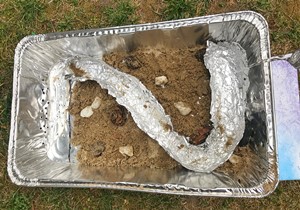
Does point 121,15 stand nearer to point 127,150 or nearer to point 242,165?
point 127,150

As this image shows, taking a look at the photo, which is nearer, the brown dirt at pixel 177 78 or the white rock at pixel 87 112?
the brown dirt at pixel 177 78

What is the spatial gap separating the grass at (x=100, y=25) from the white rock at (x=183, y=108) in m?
0.54

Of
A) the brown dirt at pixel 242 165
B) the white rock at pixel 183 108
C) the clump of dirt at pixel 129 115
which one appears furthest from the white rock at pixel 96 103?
the brown dirt at pixel 242 165

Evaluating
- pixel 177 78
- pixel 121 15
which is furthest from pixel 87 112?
pixel 121 15

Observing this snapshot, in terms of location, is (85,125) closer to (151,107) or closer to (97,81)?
(97,81)

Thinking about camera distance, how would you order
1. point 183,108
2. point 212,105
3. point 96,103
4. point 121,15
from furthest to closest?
point 121,15 < point 96,103 < point 183,108 < point 212,105

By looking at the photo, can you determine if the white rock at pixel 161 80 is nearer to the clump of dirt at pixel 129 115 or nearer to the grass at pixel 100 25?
the clump of dirt at pixel 129 115

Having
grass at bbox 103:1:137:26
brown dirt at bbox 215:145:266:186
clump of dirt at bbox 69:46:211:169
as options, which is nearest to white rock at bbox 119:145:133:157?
clump of dirt at bbox 69:46:211:169

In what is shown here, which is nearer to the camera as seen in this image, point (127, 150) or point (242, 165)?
point (242, 165)

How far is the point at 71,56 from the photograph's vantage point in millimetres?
2096

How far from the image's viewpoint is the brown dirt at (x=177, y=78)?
1.93 m

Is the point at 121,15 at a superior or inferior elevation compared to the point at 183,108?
superior

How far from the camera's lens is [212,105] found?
5.90 ft

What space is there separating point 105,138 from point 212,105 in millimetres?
569
